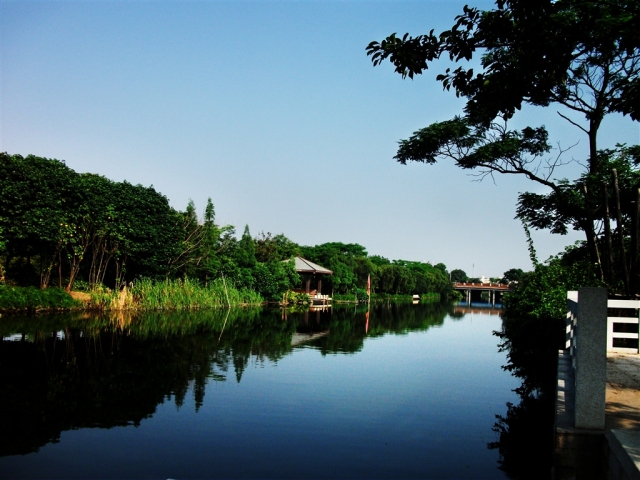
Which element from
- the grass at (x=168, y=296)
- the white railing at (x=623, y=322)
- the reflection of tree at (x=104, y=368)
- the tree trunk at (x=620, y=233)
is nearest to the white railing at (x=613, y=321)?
the white railing at (x=623, y=322)

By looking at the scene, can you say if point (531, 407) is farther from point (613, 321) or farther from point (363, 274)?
point (363, 274)

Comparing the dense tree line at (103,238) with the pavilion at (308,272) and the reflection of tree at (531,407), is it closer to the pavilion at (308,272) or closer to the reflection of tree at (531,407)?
the pavilion at (308,272)

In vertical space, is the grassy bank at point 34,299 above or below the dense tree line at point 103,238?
below

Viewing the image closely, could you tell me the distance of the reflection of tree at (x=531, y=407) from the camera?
518 cm

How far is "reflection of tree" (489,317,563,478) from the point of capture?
17.0ft

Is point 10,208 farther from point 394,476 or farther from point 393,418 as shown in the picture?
point 394,476

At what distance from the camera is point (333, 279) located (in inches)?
1481

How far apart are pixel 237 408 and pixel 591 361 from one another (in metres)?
4.19

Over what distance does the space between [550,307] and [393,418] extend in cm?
307

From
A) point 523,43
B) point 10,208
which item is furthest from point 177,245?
point 523,43

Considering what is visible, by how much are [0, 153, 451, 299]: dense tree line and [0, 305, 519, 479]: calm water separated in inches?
197

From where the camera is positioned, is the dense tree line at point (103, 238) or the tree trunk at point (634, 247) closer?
the tree trunk at point (634, 247)

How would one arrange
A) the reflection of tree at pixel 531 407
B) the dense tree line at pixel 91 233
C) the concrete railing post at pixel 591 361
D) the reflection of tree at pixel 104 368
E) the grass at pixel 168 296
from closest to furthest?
the concrete railing post at pixel 591 361 < the reflection of tree at pixel 531 407 < the reflection of tree at pixel 104 368 < the dense tree line at pixel 91 233 < the grass at pixel 168 296

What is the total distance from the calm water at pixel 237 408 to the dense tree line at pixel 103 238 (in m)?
5.01
